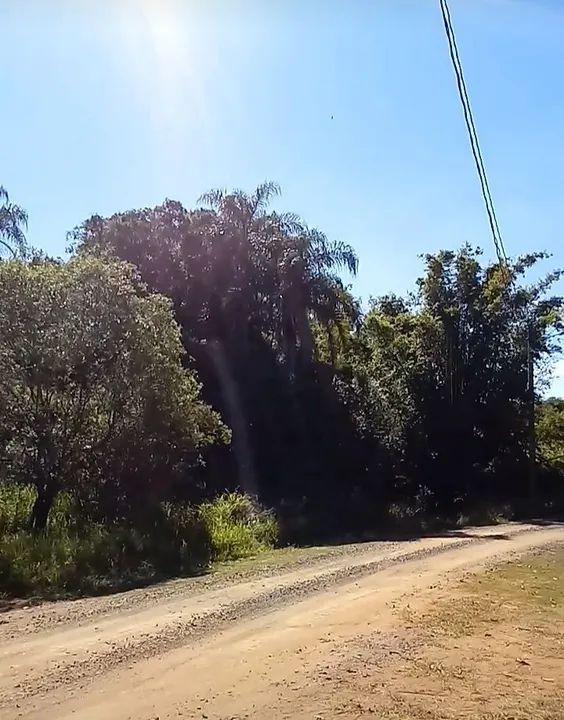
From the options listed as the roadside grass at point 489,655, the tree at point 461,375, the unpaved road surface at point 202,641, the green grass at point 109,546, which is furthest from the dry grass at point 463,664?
the tree at point 461,375

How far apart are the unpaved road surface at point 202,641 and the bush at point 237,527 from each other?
3.30 meters

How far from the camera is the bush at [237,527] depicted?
1744 cm

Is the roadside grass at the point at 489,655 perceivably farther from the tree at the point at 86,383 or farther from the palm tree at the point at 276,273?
the palm tree at the point at 276,273

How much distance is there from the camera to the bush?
57.2 feet

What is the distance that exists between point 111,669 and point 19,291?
10.3 metres

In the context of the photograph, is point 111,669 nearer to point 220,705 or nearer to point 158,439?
point 220,705

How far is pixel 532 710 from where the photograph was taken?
656cm

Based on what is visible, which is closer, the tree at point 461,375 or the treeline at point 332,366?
the treeline at point 332,366

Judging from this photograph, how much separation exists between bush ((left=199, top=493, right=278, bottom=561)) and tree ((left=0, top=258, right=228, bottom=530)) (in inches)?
74.5

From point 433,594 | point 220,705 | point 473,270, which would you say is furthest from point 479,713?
point 473,270

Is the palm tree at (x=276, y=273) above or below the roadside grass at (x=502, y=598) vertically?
above

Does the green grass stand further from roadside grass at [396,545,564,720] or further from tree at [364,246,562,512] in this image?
tree at [364,246,562,512]

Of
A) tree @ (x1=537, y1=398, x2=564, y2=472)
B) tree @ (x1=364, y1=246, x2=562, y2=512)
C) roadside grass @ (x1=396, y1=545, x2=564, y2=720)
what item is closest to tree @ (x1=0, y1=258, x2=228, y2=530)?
roadside grass @ (x1=396, y1=545, x2=564, y2=720)

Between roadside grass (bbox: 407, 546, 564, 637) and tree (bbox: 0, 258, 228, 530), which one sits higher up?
tree (bbox: 0, 258, 228, 530)
